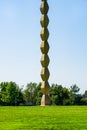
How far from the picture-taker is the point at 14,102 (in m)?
55.2

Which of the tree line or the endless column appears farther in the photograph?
the tree line

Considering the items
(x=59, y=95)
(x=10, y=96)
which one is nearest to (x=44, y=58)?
(x=10, y=96)

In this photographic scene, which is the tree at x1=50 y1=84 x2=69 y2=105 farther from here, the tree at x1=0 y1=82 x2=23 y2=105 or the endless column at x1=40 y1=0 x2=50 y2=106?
the endless column at x1=40 y1=0 x2=50 y2=106

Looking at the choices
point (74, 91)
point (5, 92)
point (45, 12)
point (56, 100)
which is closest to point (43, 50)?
point (45, 12)

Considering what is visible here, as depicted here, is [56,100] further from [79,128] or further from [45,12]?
[79,128]

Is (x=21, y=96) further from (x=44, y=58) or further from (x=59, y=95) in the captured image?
(x=44, y=58)

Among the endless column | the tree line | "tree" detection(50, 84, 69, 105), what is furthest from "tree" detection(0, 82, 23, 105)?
the endless column

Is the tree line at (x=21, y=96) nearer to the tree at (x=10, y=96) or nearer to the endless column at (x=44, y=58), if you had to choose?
the tree at (x=10, y=96)

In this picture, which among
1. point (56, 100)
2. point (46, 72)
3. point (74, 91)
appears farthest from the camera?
point (74, 91)

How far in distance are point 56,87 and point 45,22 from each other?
26799mm

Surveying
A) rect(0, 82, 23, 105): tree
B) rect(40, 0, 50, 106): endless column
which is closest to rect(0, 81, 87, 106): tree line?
rect(0, 82, 23, 105): tree

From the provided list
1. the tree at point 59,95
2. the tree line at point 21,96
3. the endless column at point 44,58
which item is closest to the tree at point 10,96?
the tree line at point 21,96

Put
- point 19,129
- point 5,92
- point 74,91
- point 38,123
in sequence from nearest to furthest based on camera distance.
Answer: point 19,129 → point 38,123 → point 5,92 → point 74,91

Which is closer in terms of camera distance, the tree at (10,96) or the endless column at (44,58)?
the endless column at (44,58)
